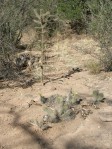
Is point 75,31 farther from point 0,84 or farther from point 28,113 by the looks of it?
point 28,113

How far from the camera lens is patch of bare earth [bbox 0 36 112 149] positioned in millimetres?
4055

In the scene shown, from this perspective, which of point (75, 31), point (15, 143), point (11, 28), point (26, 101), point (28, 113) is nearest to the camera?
point (15, 143)

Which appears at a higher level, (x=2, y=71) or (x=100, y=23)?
(x=100, y=23)

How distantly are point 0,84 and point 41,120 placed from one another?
6.20ft

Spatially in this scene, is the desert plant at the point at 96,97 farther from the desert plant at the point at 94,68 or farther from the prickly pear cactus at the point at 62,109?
the desert plant at the point at 94,68

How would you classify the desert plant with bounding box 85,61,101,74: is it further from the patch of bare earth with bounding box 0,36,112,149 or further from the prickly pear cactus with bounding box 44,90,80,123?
the prickly pear cactus with bounding box 44,90,80,123

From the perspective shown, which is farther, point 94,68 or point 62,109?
point 94,68

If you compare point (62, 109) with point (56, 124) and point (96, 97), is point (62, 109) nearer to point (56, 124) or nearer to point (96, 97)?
point (56, 124)

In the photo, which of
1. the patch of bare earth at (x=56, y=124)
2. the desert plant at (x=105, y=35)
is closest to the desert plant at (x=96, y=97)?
the patch of bare earth at (x=56, y=124)

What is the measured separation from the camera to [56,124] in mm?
4371

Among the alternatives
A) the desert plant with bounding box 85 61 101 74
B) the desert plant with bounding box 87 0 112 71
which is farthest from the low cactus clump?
the desert plant with bounding box 87 0 112 71

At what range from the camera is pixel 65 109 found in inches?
176

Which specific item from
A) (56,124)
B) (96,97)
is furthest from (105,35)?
(56,124)

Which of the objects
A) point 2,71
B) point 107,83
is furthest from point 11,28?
point 107,83
